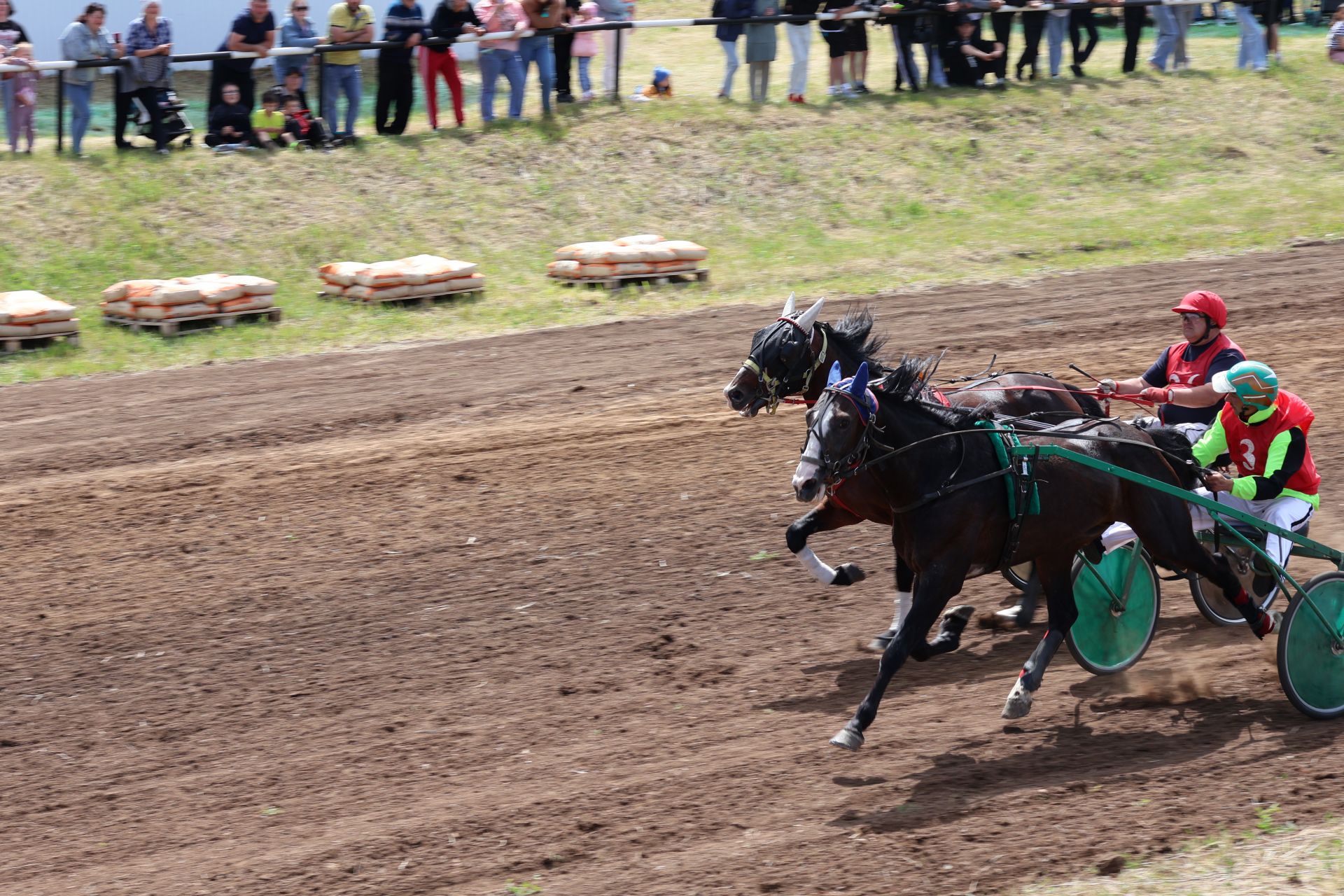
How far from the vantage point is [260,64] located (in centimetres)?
1805

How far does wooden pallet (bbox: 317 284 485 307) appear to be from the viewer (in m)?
14.8

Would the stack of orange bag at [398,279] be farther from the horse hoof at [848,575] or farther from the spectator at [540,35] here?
the horse hoof at [848,575]

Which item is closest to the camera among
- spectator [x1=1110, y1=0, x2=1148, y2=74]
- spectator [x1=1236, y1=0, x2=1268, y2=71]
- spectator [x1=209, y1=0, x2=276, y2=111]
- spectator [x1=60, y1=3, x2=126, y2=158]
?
spectator [x1=60, y1=3, x2=126, y2=158]

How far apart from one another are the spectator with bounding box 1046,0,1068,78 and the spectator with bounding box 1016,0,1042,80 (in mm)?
117

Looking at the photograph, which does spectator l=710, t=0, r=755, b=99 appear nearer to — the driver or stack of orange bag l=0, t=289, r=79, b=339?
stack of orange bag l=0, t=289, r=79, b=339

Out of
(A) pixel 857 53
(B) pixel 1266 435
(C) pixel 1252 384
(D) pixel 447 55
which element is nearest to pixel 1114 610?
(B) pixel 1266 435

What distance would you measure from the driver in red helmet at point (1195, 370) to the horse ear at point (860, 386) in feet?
7.19

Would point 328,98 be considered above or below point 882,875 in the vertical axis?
above

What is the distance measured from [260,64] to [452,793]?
1393cm

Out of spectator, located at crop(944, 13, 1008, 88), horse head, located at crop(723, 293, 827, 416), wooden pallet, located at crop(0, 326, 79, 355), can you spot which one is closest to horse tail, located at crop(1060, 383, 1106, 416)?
horse head, located at crop(723, 293, 827, 416)

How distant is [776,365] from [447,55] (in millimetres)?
11868

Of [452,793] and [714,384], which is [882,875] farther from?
[714,384]

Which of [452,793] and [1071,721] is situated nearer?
[452,793]

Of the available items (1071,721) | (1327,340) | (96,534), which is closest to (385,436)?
(96,534)
